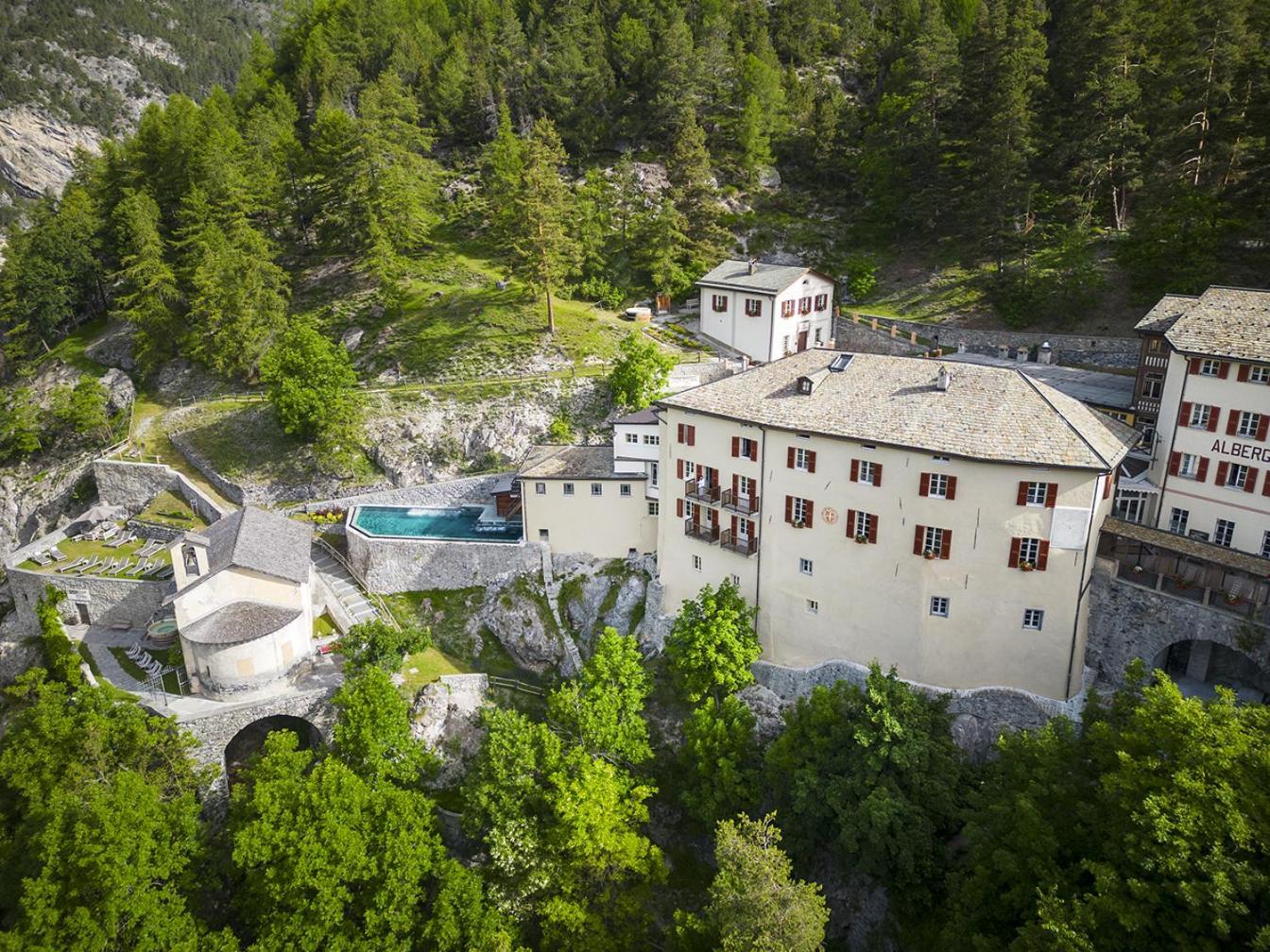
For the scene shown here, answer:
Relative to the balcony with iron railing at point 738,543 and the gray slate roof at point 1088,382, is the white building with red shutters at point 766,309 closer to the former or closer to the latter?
the gray slate roof at point 1088,382

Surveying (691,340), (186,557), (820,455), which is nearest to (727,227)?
(691,340)

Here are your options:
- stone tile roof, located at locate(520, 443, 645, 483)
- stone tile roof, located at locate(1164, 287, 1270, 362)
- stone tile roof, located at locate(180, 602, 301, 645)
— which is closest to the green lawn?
stone tile roof, located at locate(180, 602, 301, 645)

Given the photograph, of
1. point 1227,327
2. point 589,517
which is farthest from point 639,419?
point 1227,327

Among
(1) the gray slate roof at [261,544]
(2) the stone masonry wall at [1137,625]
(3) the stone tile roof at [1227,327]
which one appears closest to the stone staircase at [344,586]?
(1) the gray slate roof at [261,544]

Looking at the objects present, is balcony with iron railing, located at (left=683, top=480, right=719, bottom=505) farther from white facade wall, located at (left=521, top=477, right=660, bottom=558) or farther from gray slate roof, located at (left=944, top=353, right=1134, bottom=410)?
gray slate roof, located at (left=944, top=353, right=1134, bottom=410)

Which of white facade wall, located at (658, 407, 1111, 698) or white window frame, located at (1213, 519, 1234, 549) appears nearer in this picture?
white facade wall, located at (658, 407, 1111, 698)

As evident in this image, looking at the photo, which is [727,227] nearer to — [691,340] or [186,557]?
[691,340]

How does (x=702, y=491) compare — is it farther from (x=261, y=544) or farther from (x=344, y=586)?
(x=261, y=544)
